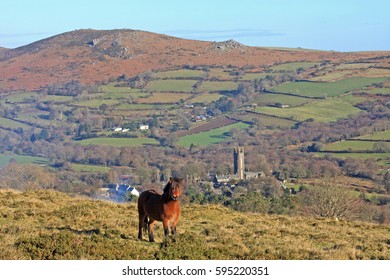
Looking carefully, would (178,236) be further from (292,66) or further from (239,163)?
(292,66)

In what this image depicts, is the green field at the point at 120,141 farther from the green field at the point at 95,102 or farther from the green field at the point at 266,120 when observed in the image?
the green field at the point at 95,102

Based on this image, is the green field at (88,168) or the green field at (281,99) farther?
the green field at (281,99)

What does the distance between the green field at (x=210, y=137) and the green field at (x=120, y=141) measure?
5.21 metres

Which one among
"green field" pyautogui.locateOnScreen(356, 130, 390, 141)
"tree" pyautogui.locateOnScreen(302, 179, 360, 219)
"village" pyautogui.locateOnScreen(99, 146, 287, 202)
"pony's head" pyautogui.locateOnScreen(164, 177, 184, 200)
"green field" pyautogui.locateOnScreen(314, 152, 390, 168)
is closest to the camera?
"pony's head" pyautogui.locateOnScreen(164, 177, 184, 200)

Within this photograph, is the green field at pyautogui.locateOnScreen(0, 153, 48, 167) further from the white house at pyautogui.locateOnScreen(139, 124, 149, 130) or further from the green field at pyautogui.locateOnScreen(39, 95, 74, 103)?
the green field at pyautogui.locateOnScreen(39, 95, 74, 103)

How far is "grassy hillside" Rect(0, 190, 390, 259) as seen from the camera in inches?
401

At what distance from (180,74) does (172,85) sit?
865cm

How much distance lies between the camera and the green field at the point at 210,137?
4053 inches

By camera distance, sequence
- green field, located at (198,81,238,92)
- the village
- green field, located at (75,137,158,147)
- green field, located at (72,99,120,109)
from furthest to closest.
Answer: green field, located at (198,81,238,92)
green field, located at (72,99,120,109)
green field, located at (75,137,158,147)
the village

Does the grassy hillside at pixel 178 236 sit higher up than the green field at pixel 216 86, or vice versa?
the grassy hillside at pixel 178 236

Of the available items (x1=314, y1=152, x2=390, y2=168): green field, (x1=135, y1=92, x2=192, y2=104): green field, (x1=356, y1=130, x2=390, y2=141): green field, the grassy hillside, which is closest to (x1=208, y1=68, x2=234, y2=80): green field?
(x1=135, y1=92, x2=192, y2=104): green field

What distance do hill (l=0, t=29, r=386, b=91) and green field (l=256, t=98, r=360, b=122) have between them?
50108mm

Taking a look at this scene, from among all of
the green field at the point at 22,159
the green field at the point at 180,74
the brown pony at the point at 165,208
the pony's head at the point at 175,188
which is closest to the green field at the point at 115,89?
the green field at the point at 180,74
